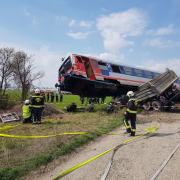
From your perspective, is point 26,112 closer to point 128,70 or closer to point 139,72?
point 128,70

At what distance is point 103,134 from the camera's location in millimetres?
5988

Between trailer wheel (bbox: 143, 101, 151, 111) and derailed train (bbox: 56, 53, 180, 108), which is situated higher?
derailed train (bbox: 56, 53, 180, 108)

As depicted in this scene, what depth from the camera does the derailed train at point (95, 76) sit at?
1041 cm

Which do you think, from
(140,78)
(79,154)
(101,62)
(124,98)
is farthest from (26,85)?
(79,154)

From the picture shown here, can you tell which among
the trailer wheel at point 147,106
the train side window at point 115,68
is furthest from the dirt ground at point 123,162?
the train side window at point 115,68

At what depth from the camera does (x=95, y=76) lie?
1073 centimetres

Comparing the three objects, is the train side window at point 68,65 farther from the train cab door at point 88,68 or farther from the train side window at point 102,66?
the train side window at point 102,66

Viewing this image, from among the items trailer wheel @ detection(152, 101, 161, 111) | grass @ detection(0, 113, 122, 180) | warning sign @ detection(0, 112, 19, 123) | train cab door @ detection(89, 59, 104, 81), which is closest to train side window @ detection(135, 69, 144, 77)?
trailer wheel @ detection(152, 101, 161, 111)

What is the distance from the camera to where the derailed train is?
1041 centimetres

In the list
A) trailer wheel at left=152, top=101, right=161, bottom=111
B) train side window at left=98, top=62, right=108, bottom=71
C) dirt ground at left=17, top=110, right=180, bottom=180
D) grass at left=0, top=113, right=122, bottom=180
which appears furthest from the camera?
trailer wheel at left=152, top=101, right=161, bottom=111

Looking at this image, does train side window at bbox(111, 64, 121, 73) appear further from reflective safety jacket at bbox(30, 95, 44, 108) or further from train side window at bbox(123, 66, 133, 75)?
reflective safety jacket at bbox(30, 95, 44, 108)

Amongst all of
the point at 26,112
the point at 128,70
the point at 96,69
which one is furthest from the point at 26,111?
the point at 128,70

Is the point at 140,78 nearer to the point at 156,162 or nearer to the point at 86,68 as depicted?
the point at 86,68

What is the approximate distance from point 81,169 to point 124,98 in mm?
9326
